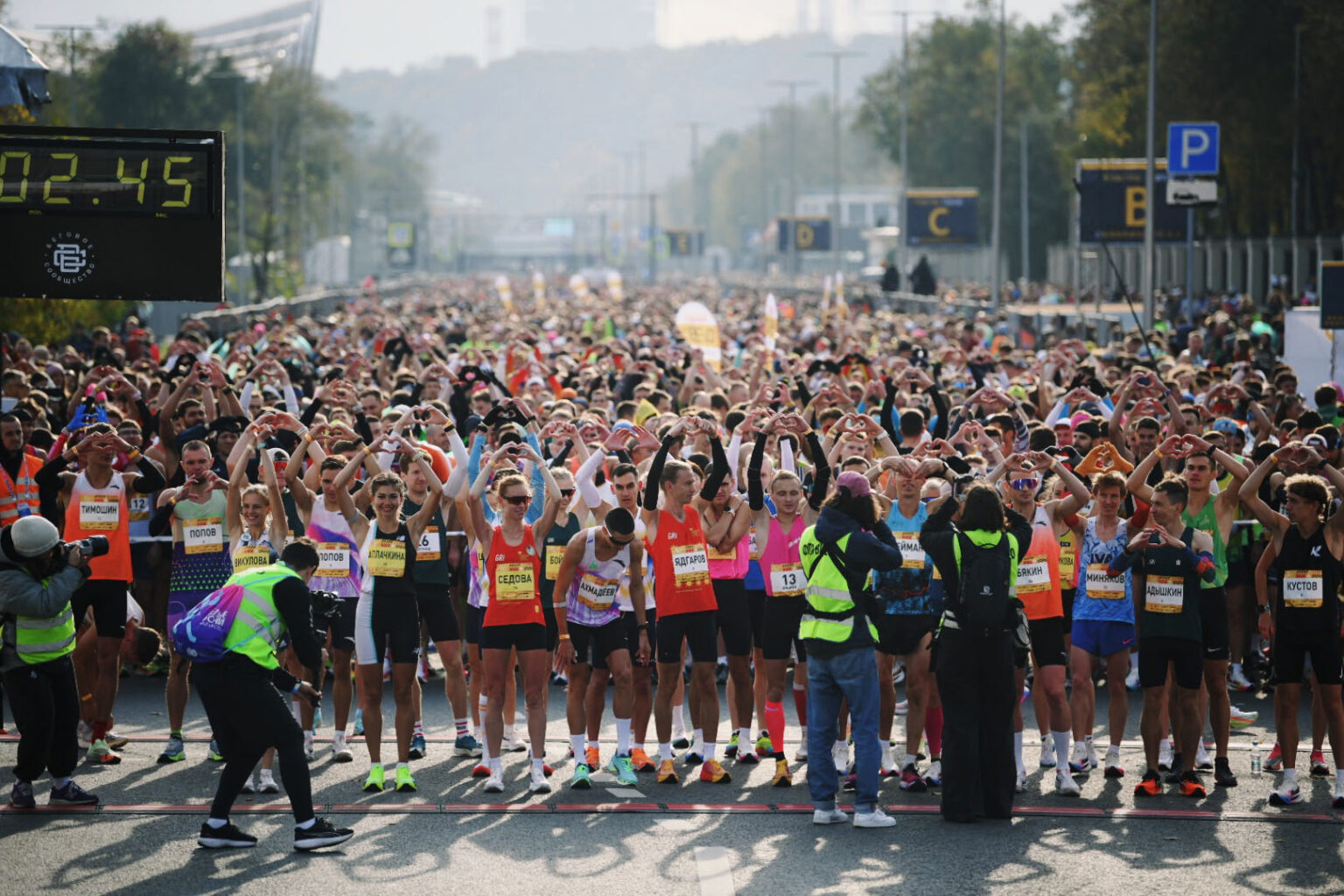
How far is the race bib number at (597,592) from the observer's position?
425 inches

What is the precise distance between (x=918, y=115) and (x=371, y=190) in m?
90.5

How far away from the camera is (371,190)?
17550 centimetres

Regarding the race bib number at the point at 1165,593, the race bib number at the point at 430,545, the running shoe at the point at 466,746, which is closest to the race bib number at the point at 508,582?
the race bib number at the point at 430,545

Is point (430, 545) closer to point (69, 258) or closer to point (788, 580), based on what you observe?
point (788, 580)

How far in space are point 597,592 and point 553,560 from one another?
0.94 m

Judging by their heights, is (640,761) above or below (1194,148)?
below

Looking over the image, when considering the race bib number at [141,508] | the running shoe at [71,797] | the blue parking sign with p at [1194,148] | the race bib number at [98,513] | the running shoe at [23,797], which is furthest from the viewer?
the blue parking sign with p at [1194,148]

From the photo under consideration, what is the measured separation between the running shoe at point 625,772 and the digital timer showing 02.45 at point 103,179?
390 cm

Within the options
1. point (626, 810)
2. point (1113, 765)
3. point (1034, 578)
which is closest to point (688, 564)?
point (626, 810)

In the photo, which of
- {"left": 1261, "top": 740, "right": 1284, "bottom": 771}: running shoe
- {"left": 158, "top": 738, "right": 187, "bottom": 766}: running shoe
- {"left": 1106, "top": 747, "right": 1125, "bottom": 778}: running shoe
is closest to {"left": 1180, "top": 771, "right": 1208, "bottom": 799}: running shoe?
{"left": 1106, "top": 747, "right": 1125, "bottom": 778}: running shoe

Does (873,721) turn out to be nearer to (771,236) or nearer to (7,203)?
(7,203)

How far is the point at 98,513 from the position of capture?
467 inches

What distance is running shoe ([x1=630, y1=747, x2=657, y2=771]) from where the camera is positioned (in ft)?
37.2

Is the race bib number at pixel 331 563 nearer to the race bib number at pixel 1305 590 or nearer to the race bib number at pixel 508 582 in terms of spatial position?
the race bib number at pixel 508 582
